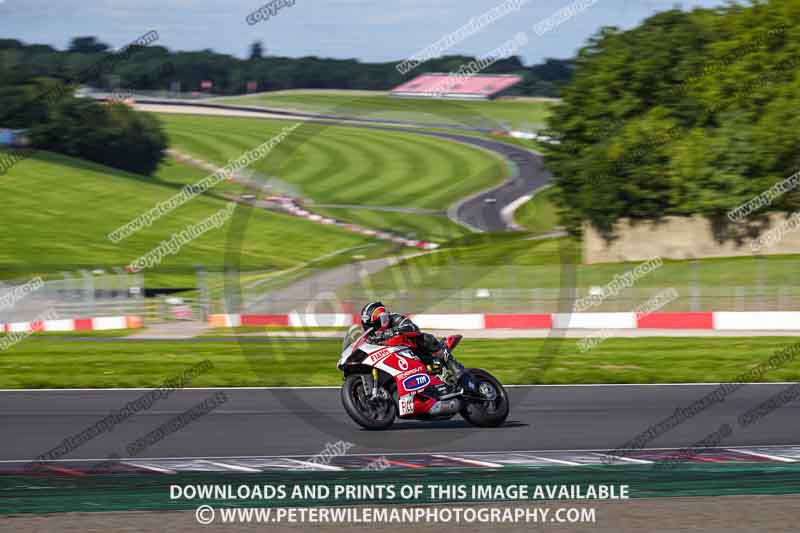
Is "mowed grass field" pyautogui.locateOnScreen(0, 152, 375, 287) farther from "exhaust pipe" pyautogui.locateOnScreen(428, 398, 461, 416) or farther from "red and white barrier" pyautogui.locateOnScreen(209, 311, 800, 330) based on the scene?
"exhaust pipe" pyautogui.locateOnScreen(428, 398, 461, 416)

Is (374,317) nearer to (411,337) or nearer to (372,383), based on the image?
(411,337)

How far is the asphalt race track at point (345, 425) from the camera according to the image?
11445 millimetres

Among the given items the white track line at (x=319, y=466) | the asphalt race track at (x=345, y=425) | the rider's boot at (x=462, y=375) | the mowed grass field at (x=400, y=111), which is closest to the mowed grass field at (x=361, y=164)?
the mowed grass field at (x=400, y=111)

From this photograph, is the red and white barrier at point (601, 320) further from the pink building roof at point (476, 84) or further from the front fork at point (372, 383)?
the pink building roof at point (476, 84)

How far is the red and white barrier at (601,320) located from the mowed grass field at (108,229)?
19.1 meters

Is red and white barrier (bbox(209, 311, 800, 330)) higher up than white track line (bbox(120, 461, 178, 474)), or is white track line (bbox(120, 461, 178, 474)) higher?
white track line (bbox(120, 461, 178, 474))

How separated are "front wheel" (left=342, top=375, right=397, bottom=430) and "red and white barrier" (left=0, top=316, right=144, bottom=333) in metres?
22.0

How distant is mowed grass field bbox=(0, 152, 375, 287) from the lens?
155ft

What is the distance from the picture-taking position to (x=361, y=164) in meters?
73.0

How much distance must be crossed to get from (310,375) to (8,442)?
286 inches

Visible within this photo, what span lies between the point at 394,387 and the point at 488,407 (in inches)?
45.4

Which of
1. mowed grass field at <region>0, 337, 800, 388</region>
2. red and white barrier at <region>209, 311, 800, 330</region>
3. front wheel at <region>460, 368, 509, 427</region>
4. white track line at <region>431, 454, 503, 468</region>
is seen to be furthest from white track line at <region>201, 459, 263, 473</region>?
red and white barrier at <region>209, 311, 800, 330</region>

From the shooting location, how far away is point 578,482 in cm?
952

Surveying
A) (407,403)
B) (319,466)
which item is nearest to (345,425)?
(407,403)
